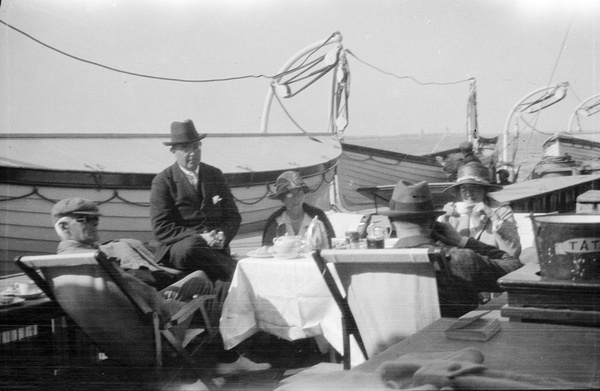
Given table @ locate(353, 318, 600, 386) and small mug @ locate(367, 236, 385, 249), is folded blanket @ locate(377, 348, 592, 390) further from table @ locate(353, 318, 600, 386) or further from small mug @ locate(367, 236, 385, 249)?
small mug @ locate(367, 236, 385, 249)

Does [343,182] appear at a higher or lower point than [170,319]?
higher

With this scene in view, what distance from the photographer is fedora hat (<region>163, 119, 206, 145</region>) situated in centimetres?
250

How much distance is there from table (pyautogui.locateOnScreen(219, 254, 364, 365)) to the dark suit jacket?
511mm

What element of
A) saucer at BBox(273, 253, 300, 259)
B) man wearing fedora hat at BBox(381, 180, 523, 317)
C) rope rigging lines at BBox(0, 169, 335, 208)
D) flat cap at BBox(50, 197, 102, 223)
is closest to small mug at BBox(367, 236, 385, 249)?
man wearing fedora hat at BBox(381, 180, 523, 317)

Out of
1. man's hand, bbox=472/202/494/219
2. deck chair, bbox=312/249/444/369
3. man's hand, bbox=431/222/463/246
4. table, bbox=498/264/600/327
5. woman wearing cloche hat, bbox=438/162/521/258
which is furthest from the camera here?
man's hand, bbox=472/202/494/219

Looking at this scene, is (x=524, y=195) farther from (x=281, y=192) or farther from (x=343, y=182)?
(x=281, y=192)

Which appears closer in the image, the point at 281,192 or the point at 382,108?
the point at 382,108

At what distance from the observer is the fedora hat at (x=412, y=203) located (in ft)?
6.34

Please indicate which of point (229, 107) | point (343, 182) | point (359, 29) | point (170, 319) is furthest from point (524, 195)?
point (170, 319)

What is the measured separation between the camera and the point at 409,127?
239 centimetres

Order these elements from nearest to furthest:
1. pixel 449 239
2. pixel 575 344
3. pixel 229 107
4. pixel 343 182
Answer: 1. pixel 575 344
2. pixel 449 239
3. pixel 229 107
4. pixel 343 182

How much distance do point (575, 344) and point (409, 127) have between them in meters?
1.49

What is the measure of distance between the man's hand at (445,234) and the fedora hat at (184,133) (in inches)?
44.6

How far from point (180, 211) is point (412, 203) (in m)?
1.42
